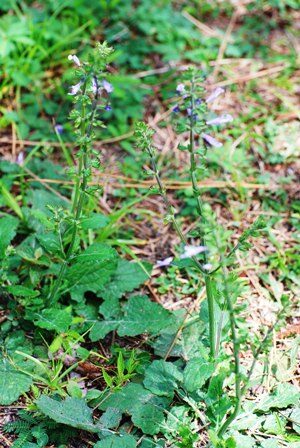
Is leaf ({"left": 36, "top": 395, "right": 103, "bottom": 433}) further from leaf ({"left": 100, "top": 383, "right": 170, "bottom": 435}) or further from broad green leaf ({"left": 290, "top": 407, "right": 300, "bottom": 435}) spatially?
broad green leaf ({"left": 290, "top": 407, "right": 300, "bottom": 435})

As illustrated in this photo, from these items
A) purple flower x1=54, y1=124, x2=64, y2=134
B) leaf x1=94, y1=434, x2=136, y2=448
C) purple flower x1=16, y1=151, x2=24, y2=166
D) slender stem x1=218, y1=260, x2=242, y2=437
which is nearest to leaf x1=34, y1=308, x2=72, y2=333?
leaf x1=94, y1=434, x2=136, y2=448

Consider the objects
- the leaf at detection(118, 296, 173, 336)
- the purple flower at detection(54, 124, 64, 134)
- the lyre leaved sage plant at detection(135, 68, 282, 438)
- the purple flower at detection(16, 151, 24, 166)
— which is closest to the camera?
the lyre leaved sage plant at detection(135, 68, 282, 438)

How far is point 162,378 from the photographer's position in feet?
7.58

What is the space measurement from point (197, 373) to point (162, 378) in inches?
7.6

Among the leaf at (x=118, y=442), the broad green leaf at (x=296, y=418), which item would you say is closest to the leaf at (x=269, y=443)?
the broad green leaf at (x=296, y=418)

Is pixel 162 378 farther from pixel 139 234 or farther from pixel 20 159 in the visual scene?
pixel 20 159

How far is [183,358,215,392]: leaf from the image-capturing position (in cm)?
215

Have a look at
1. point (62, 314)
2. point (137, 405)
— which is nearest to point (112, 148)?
point (62, 314)

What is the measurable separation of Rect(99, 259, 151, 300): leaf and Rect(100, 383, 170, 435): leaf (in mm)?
478

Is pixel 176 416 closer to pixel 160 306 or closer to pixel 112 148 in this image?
pixel 160 306

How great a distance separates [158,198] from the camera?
3248 millimetres

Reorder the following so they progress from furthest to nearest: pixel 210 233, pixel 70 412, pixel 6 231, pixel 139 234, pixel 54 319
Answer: pixel 139 234
pixel 6 231
pixel 54 319
pixel 70 412
pixel 210 233

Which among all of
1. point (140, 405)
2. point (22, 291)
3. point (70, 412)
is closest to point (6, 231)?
point (22, 291)

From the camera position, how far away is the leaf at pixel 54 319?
94.0 inches
